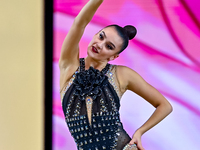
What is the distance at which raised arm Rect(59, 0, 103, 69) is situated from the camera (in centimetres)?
85

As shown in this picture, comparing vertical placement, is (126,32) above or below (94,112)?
above

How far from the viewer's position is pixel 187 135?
2.95 feet

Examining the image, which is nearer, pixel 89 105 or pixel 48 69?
pixel 89 105

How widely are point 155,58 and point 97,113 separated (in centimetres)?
29

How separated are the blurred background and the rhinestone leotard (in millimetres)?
172

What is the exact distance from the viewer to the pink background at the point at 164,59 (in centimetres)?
90

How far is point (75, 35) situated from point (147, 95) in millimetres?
324

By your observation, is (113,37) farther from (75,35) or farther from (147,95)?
(147,95)

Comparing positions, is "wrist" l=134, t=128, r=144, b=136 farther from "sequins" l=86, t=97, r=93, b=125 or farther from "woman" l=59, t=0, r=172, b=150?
"sequins" l=86, t=97, r=93, b=125

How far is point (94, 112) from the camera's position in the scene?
855 mm

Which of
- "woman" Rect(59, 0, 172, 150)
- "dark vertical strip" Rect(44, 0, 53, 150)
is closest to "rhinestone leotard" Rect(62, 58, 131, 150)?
"woman" Rect(59, 0, 172, 150)

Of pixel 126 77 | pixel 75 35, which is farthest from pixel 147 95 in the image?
pixel 75 35

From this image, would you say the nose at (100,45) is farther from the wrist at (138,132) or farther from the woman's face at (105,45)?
the wrist at (138,132)

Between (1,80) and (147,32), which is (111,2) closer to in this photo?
(147,32)
